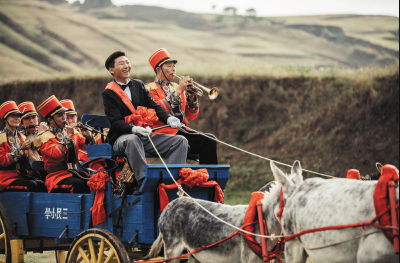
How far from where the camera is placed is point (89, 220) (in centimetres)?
544

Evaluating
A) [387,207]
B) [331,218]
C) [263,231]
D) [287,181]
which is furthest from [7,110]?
[387,207]

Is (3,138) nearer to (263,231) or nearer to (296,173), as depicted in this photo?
(263,231)

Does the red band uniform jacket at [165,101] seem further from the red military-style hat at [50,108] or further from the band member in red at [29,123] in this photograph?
the band member in red at [29,123]

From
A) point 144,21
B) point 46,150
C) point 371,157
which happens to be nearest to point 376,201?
point 46,150

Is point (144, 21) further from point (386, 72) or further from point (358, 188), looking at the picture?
point (358, 188)

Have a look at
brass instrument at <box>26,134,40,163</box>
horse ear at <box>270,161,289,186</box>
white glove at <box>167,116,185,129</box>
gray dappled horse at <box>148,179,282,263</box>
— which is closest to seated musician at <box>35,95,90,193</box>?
brass instrument at <box>26,134,40,163</box>

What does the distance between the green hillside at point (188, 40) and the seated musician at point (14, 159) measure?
74.2ft

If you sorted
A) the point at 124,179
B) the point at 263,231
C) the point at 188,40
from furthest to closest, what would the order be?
the point at 188,40 → the point at 124,179 → the point at 263,231

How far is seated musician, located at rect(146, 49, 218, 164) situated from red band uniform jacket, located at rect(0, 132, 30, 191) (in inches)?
81.2

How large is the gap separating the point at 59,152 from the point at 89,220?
1077 millimetres

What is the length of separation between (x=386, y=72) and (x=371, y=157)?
3362 millimetres

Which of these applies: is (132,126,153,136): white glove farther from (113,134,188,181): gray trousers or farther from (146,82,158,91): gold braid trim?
(146,82,158,91): gold braid trim

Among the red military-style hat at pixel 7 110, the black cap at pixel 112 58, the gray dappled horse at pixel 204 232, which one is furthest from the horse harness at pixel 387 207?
the red military-style hat at pixel 7 110

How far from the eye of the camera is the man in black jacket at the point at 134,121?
201 inches
